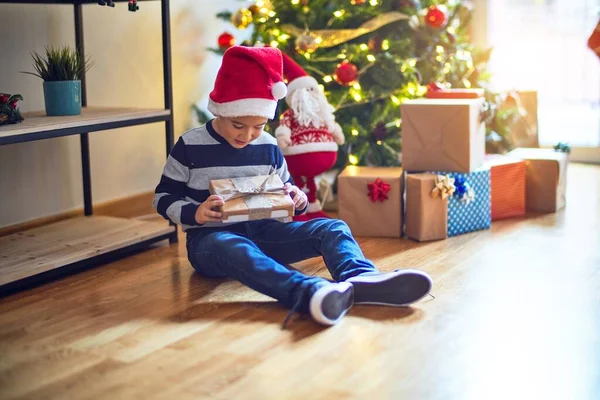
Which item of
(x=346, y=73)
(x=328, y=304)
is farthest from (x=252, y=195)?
(x=346, y=73)

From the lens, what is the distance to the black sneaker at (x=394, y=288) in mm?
1908

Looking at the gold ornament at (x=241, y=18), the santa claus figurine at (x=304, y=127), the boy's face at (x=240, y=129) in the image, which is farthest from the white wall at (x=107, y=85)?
the boy's face at (x=240, y=129)

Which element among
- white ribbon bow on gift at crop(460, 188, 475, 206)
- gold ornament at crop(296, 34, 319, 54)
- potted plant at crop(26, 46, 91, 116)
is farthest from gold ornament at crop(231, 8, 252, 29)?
white ribbon bow on gift at crop(460, 188, 475, 206)

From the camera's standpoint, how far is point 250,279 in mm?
1953

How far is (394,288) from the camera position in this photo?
191 cm

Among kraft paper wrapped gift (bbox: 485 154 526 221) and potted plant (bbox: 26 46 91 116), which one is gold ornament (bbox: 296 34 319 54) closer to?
kraft paper wrapped gift (bbox: 485 154 526 221)

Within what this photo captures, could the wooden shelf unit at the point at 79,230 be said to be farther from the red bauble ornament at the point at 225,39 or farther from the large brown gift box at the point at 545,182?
the large brown gift box at the point at 545,182

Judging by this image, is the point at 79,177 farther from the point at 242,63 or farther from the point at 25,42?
the point at 242,63

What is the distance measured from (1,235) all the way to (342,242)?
108cm

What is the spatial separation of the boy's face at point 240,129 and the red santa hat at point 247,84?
0.03 m

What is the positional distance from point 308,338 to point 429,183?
0.94 meters

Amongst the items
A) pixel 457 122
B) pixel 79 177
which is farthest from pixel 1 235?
pixel 457 122

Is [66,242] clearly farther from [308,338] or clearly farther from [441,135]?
[441,135]

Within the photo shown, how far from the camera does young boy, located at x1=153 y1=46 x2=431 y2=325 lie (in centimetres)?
191
